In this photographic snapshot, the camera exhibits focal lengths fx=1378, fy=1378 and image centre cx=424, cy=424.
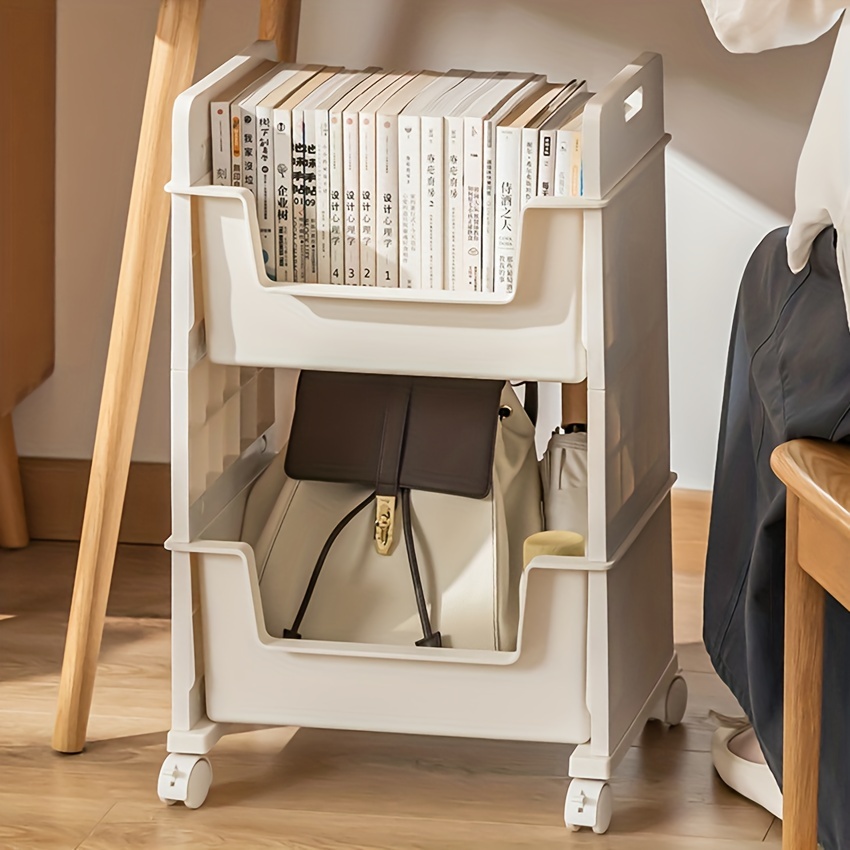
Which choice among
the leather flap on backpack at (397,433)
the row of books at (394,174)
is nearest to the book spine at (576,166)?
the row of books at (394,174)

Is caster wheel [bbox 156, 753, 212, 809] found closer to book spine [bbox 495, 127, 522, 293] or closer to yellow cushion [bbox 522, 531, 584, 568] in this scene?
Result: yellow cushion [bbox 522, 531, 584, 568]

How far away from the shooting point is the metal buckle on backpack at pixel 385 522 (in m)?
1.25

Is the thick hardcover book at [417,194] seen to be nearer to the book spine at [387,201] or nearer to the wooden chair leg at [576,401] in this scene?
the book spine at [387,201]

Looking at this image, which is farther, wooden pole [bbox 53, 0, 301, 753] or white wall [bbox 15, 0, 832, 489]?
white wall [bbox 15, 0, 832, 489]

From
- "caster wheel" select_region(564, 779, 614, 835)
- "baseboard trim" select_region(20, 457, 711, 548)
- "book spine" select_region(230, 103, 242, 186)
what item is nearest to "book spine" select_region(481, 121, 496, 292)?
"book spine" select_region(230, 103, 242, 186)

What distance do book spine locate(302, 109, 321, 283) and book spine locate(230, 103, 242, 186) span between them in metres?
0.06

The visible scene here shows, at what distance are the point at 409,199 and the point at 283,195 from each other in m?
0.11

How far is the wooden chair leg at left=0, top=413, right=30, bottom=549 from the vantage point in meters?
1.78

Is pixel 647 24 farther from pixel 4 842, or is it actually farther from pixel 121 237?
pixel 4 842

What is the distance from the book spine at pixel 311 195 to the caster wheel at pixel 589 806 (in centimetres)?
50

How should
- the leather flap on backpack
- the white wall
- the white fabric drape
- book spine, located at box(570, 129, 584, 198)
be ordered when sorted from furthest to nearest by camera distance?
1. the white wall
2. the leather flap on backpack
3. book spine, located at box(570, 129, 584, 198)
4. the white fabric drape

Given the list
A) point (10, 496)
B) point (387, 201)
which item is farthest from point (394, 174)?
point (10, 496)

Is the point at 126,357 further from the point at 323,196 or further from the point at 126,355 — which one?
the point at 323,196

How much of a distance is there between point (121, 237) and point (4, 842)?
2.80ft
